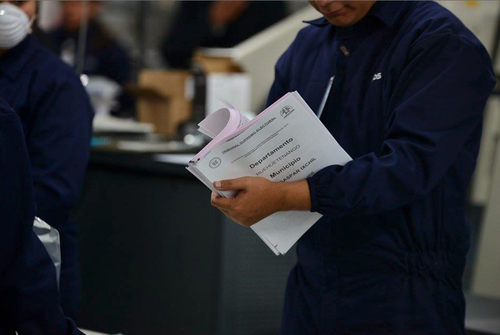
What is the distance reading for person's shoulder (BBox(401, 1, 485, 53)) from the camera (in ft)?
4.16

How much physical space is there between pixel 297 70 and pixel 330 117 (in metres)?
0.16

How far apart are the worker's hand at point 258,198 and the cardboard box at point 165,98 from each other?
222 cm

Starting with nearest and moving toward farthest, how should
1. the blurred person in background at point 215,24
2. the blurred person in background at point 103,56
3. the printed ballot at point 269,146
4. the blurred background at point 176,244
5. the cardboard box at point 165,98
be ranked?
1. the printed ballot at point 269,146
2. the blurred background at point 176,244
3. the cardboard box at point 165,98
4. the blurred person in background at point 103,56
5. the blurred person in background at point 215,24

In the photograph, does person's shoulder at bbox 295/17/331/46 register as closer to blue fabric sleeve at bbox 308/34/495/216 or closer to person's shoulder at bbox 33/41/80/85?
blue fabric sleeve at bbox 308/34/495/216

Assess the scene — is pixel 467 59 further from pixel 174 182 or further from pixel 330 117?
pixel 174 182

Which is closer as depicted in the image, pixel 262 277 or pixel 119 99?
pixel 262 277

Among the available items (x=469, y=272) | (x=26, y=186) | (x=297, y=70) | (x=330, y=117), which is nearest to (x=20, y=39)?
(x=297, y=70)

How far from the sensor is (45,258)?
0.99 meters

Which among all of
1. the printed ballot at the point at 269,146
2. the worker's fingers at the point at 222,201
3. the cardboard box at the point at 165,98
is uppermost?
the printed ballot at the point at 269,146

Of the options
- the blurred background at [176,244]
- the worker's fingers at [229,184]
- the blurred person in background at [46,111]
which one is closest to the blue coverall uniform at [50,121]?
the blurred person in background at [46,111]

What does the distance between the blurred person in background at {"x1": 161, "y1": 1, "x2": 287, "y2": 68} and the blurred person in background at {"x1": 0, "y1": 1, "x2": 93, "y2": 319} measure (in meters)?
3.40

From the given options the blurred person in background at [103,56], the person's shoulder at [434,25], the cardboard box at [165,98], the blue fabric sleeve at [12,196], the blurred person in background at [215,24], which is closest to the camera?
the blue fabric sleeve at [12,196]

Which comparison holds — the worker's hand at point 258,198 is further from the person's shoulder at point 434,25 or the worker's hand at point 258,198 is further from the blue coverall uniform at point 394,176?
the person's shoulder at point 434,25

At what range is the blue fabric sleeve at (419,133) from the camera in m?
1.20
